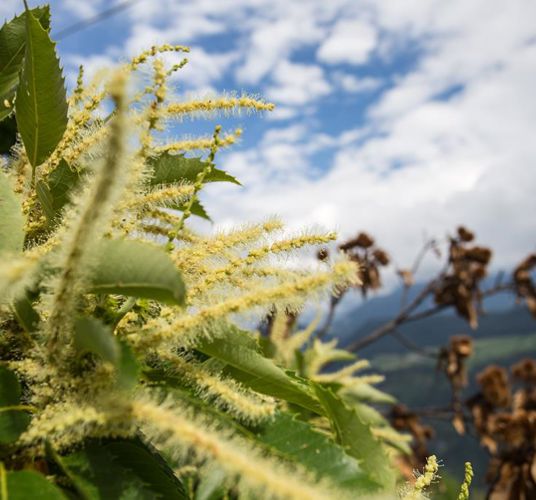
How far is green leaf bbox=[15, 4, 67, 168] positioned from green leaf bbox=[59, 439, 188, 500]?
75 cm

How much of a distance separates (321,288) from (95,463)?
53cm

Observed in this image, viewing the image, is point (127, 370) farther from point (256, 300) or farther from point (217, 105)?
point (217, 105)

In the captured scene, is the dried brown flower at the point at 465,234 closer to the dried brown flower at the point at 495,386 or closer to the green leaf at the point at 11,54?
the dried brown flower at the point at 495,386

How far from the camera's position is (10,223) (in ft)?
3.85

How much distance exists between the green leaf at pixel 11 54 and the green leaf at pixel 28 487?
119 centimetres

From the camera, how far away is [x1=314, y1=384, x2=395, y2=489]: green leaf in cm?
130

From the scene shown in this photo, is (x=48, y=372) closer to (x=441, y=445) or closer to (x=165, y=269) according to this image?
(x=165, y=269)

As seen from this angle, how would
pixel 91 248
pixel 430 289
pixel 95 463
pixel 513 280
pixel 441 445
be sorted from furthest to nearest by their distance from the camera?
pixel 441 445 < pixel 513 280 < pixel 430 289 < pixel 95 463 < pixel 91 248

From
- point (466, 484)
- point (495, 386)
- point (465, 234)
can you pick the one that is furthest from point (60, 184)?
point (465, 234)

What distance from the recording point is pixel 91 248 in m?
0.94

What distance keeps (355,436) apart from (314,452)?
26cm

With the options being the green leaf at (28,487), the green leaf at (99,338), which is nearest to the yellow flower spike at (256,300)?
the green leaf at (99,338)

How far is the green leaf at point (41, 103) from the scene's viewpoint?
1398mm

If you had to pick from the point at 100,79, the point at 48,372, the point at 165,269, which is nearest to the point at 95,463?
the point at 48,372
